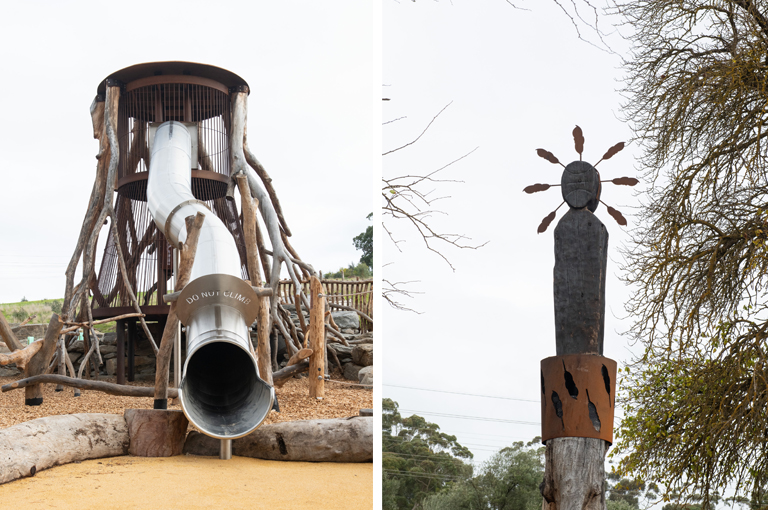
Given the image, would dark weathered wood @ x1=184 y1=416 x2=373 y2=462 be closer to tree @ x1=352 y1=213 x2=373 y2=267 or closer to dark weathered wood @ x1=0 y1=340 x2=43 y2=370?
dark weathered wood @ x1=0 y1=340 x2=43 y2=370

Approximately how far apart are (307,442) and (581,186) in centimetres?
407

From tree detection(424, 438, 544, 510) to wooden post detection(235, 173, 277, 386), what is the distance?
9347 millimetres

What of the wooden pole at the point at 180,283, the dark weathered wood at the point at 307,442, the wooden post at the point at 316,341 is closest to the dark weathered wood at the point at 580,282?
the dark weathered wood at the point at 307,442

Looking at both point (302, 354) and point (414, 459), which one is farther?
point (414, 459)

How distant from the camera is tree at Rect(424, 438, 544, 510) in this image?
1597 cm

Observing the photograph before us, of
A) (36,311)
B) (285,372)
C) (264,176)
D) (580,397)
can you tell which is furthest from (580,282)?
(36,311)

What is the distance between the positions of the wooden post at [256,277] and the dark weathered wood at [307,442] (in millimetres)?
1294

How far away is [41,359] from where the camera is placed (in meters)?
8.37

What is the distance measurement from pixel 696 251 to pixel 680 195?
669 millimetres

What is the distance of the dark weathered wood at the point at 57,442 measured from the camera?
17.9ft

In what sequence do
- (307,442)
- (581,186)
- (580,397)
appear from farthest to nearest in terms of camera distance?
(307,442), (581,186), (580,397)

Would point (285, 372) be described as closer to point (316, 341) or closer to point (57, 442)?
point (316, 341)

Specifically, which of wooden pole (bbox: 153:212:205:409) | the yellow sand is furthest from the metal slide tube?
the yellow sand

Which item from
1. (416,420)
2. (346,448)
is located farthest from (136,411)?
(416,420)
